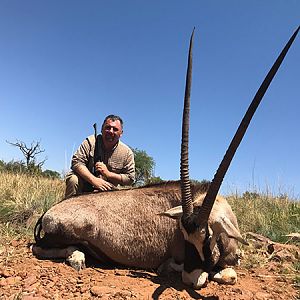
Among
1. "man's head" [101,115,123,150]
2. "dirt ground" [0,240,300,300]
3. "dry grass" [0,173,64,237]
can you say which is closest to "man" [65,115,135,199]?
"man's head" [101,115,123,150]

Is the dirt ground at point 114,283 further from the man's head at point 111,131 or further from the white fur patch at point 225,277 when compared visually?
the man's head at point 111,131

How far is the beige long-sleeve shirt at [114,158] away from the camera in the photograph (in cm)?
602

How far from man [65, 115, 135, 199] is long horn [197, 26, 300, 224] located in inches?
87.8

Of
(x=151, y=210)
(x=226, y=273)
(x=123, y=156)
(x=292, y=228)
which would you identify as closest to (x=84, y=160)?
(x=123, y=156)

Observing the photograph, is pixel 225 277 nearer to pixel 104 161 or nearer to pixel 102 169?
pixel 102 169

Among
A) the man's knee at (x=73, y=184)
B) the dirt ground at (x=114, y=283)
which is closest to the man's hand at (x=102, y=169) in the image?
the man's knee at (x=73, y=184)

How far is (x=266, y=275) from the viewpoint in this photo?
440 cm

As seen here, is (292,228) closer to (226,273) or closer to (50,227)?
(226,273)

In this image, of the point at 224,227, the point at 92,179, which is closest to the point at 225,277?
the point at 224,227

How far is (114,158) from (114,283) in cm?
258

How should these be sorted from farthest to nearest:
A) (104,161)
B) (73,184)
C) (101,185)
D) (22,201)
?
1. (22,201)
2. (104,161)
3. (73,184)
4. (101,185)

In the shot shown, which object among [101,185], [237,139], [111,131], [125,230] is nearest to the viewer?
[237,139]

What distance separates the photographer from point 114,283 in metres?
3.85

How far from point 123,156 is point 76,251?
209cm
